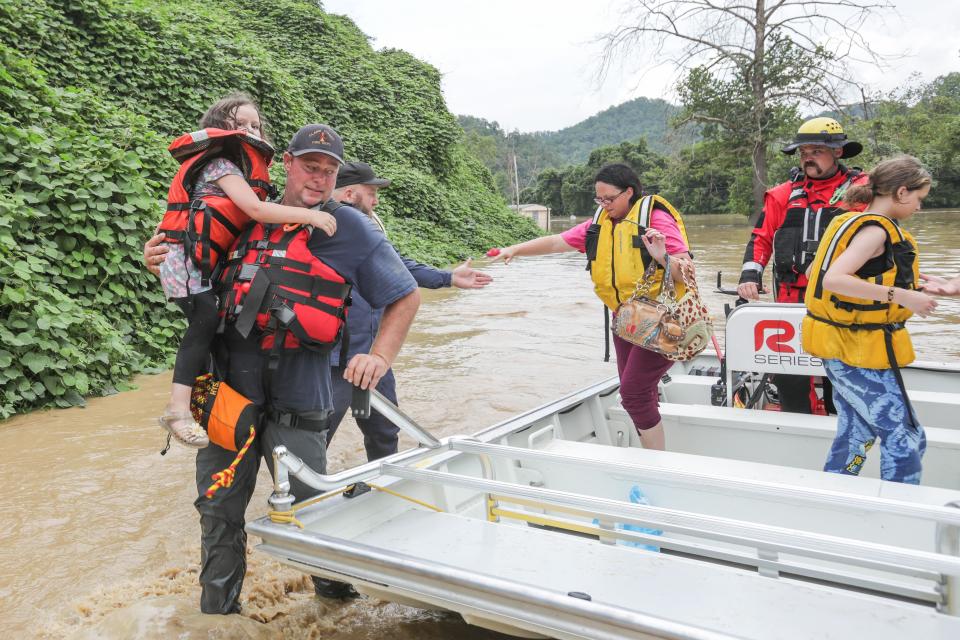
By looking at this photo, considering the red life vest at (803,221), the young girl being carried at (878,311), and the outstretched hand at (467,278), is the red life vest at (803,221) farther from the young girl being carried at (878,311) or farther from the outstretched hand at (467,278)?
the outstretched hand at (467,278)

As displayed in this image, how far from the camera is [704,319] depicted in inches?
132

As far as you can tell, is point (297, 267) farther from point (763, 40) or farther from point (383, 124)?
point (383, 124)

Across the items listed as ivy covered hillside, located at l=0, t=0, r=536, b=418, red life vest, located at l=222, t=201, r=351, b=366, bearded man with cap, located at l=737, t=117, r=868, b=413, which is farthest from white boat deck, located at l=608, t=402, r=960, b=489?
ivy covered hillside, located at l=0, t=0, r=536, b=418

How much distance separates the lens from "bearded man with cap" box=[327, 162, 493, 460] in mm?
3273

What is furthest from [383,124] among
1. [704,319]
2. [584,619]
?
[584,619]

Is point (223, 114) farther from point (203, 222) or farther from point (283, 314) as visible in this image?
point (283, 314)

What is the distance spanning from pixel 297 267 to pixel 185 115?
33.9 ft

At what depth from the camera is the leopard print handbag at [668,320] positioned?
3.26 meters

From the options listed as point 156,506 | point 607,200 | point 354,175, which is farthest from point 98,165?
point 607,200

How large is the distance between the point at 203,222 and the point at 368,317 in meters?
1.23

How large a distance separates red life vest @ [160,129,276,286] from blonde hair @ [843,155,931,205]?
2.42 meters

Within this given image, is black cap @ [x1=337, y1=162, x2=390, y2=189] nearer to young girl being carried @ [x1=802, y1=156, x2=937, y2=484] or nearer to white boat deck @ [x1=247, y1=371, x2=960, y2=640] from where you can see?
white boat deck @ [x1=247, y1=371, x2=960, y2=640]

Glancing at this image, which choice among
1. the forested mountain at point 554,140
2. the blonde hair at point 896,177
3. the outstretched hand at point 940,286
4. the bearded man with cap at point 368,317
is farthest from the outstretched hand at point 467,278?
the forested mountain at point 554,140

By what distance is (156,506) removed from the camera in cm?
422
